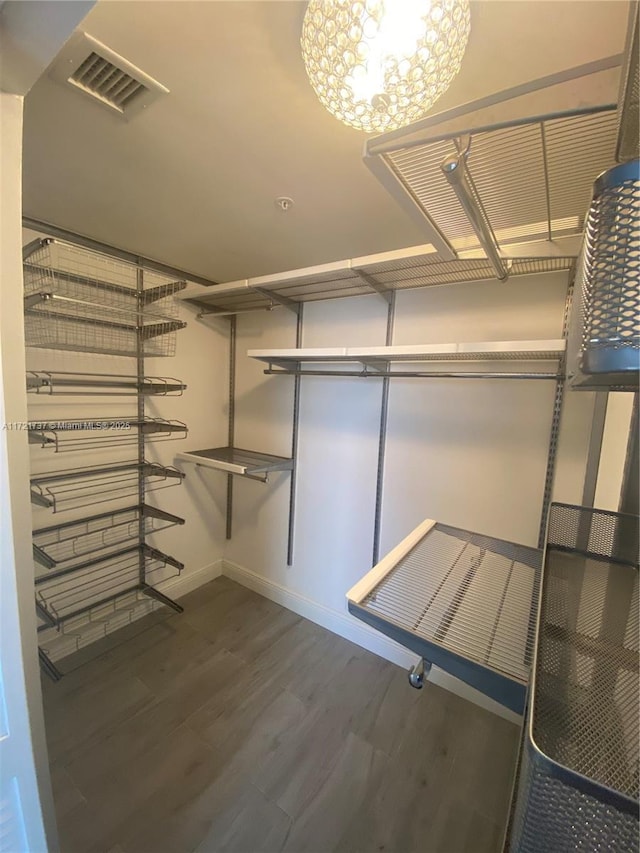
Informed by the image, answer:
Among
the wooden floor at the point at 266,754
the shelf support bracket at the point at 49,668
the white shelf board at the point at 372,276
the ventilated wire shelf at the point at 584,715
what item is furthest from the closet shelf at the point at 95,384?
the ventilated wire shelf at the point at 584,715

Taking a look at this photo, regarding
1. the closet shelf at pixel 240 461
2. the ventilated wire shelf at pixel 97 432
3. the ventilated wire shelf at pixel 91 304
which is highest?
the ventilated wire shelf at pixel 91 304

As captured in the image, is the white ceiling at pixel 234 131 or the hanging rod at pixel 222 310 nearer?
the white ceiling at pixel 234 131

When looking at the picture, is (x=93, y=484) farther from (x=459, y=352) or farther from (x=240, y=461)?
(x=459, y=352)

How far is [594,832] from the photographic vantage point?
0.33m

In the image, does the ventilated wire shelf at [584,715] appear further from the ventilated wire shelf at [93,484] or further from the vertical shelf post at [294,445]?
the ventilated wire shelf at [93,484]

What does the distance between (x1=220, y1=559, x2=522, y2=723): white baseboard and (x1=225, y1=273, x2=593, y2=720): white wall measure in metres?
0.01

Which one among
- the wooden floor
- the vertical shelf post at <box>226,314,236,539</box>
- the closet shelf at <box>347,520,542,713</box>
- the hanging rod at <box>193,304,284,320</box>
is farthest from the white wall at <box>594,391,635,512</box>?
the vertical shelf post at <box>226,314,236,539</box>

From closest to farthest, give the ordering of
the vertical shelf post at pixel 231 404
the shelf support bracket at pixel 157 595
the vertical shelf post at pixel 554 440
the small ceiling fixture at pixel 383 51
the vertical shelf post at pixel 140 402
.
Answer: the small ceiling fixture at pixel 383 51
the vertical shelf post at pixel 554 440
the vertical shelf post at pixel 140 402
the shelf support bracket at pixel 157 595
the vertical shelf post at pixel 231 404

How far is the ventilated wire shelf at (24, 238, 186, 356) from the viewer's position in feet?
5.62

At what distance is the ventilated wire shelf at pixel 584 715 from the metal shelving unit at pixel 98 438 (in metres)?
1.98

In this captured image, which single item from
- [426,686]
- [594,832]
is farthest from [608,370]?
[426,686]

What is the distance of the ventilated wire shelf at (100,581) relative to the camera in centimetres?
198

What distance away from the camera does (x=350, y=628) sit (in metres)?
2.29

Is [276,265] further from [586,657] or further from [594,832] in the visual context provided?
[594,832]
